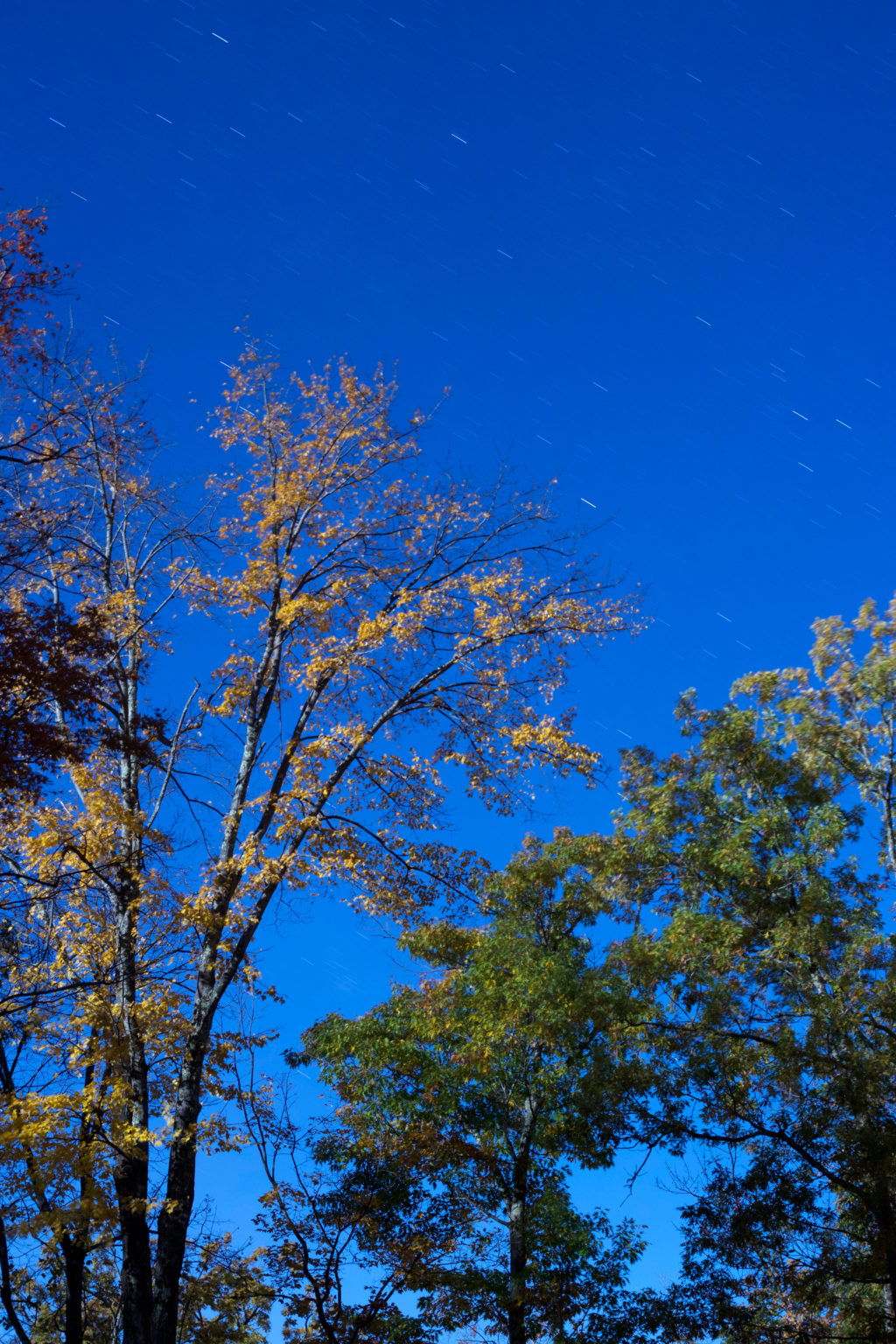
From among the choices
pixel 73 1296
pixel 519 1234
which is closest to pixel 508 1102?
pixel 519 1234

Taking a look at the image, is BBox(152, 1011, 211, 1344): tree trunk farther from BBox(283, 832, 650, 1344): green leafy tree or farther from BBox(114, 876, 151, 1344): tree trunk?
BBox(283, 832, 650, 1344): green leafy tree

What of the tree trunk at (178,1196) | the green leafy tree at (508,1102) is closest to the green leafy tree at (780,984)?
the green leafy tree at (508,1102)

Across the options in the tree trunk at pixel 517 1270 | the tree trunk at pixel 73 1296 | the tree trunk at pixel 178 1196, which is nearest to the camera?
the tree trunk at pixel 178 1196

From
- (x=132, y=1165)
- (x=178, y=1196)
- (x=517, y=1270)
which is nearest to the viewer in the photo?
(x=178, y=1196)

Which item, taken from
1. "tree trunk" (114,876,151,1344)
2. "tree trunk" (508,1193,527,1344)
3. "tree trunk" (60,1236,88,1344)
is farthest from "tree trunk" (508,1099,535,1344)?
"tree trunk" (114,876,151,1344)

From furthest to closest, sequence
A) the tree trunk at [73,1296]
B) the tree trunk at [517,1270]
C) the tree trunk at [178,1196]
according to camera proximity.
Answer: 1. the tree trunk at [517,1270]
2. the tree trunk at [73,1296]
3. the tree trunk at [178,1196]

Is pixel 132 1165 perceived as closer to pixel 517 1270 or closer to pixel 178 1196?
pixel 178 1196

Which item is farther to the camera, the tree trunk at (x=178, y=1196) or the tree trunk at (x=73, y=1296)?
the tree trunk at (x=73, y=1296)

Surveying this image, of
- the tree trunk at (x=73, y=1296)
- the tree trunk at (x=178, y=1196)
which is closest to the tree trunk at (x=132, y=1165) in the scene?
the tree trunk at (x=178, y=1196)

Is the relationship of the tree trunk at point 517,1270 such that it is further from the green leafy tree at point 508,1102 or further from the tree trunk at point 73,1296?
the tree trunk at point 73,1296

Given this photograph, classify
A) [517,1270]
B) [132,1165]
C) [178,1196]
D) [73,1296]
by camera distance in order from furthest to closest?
[517,1270] < [73,1296] < [132,1165] < [178,1196]

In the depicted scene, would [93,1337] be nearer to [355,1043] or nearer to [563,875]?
[355,1043]

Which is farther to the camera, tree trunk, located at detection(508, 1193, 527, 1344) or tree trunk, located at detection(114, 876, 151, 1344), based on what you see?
tree trunk, located at detection(508, 1193, 527, 1344)

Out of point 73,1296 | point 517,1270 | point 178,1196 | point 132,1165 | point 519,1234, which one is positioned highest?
point 132,1165
